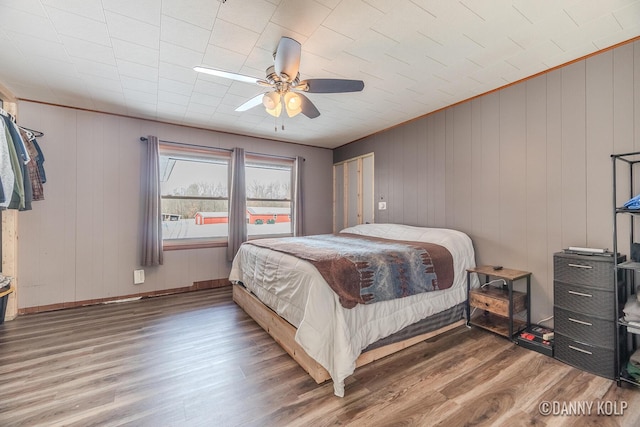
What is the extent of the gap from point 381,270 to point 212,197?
3.27 metres

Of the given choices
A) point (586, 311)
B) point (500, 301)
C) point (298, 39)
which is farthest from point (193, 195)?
point (586, 311)

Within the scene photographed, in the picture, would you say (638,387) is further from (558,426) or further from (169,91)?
(169,91)

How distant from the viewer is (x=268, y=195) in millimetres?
4977

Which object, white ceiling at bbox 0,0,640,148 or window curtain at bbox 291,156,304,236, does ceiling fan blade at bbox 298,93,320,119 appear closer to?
white ceiling at bbox 0,0,640,148

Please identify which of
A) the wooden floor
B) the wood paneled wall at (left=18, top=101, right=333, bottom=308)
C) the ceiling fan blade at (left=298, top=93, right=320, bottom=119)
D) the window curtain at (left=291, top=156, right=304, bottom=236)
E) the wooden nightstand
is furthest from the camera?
the window curtain at (left=291, top=156, right=304, bottom=236)

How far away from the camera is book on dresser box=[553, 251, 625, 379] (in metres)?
1.95

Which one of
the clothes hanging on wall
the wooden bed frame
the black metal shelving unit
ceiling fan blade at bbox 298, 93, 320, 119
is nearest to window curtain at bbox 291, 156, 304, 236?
the wooden bed frame

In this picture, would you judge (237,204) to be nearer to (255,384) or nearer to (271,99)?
(271,99)

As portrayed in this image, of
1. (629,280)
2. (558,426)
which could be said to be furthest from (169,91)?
(629,280)

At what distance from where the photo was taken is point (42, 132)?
10.9ft

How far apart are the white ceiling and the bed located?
5.70ft

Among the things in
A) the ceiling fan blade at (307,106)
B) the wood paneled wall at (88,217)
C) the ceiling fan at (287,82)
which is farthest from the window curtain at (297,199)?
the ceiling fan at (287,82)

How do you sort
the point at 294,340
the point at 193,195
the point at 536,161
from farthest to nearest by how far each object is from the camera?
the point at 193,195, the point at 536,161, the point at 294,340

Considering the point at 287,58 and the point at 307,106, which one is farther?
the point at 307,106
